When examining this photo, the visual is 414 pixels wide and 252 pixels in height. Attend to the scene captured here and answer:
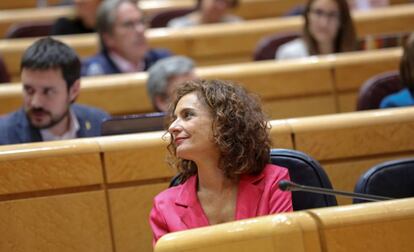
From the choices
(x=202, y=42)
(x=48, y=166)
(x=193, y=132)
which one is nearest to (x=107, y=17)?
(x=202, y=42)

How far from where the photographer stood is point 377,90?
2297mm

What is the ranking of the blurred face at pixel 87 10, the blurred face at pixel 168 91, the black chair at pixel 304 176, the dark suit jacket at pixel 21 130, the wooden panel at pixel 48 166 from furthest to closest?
1. the blurred face at pixel 87 10
2. the blurred face at pixel 168 91
3. the dark suit jacket at pixel 21 130
4. the wooden panel at pixel 48 166
5. the black chair at pixel 304 176

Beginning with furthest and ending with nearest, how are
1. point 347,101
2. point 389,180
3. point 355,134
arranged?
A: 1. point 347,101
2. point 355,134
3. point 389,180

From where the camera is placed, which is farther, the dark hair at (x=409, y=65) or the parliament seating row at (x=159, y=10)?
the parliament seating row at (x=159, y=10)

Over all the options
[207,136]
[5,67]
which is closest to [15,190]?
[207,136]

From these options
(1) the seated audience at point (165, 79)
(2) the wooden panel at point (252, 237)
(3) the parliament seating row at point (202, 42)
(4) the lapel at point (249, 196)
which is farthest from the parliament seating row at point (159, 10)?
(2) the wooden panel at point (252, 237)

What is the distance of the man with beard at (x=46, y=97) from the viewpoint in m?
2.04

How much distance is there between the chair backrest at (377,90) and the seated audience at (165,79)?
0.45 m

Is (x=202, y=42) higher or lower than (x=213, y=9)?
lower

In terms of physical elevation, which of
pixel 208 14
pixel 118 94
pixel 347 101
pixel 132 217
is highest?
pixel 208 14

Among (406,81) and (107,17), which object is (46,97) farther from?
(406,81)

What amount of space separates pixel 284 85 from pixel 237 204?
103 centimetres

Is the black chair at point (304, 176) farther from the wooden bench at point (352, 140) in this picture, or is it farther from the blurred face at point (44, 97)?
the blurred face at point (44, 97)

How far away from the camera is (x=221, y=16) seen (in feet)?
11.0
